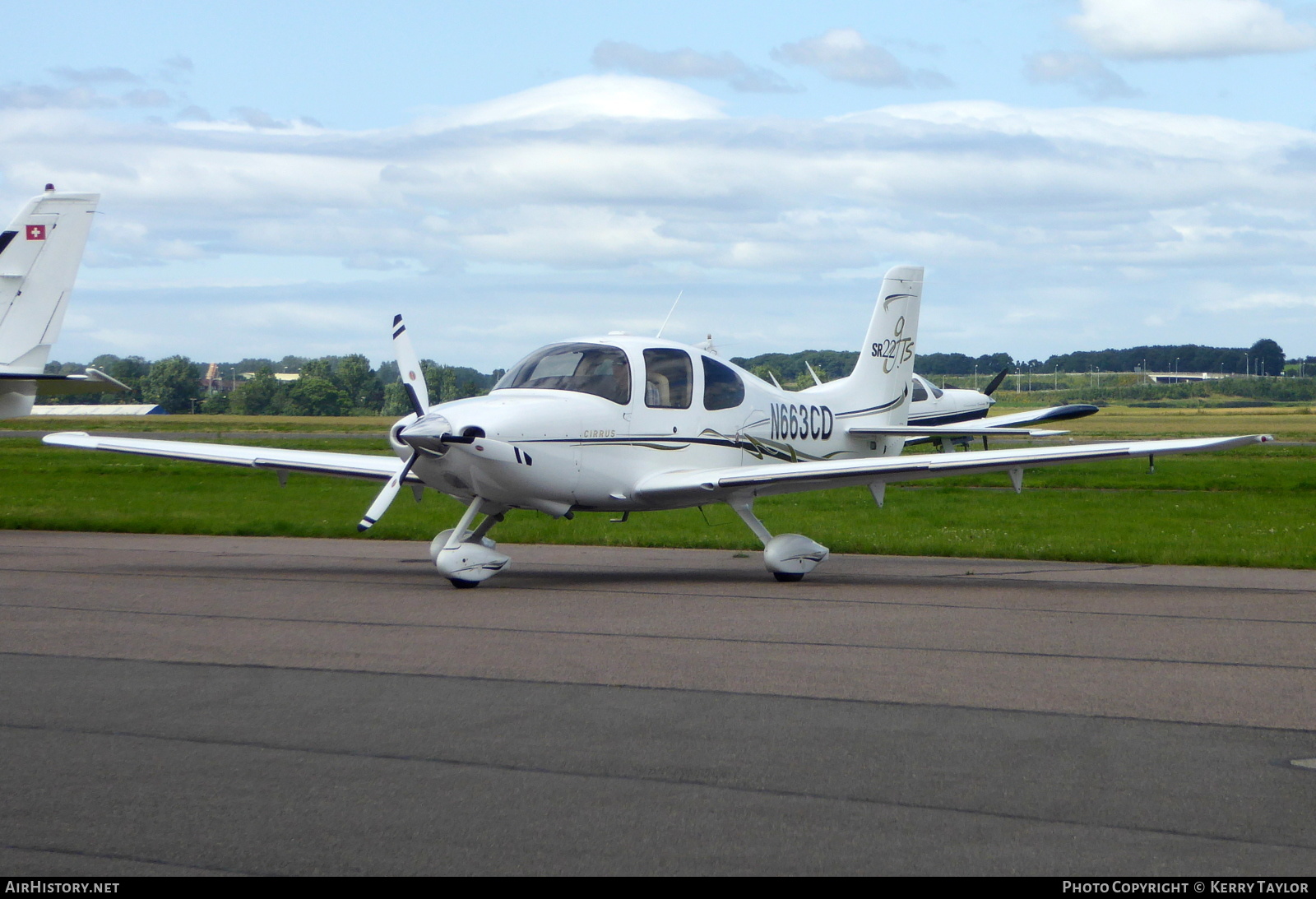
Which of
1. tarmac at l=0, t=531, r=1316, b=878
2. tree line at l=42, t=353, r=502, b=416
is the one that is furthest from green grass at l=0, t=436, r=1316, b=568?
tree line at l=42, t=353, r=502, b=416

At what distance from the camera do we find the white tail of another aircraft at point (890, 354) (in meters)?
17.1

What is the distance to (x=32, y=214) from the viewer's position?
1792 centimetres

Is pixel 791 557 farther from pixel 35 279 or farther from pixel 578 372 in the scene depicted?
pixel 35 279

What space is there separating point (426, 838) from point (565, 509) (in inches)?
331

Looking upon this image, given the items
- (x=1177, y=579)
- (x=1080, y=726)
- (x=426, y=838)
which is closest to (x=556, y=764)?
(x=426, y=838)

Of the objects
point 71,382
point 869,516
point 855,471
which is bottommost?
point 869,516

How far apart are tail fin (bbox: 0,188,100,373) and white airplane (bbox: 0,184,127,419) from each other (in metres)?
0.01

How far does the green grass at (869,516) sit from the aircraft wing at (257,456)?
3235 millimetres

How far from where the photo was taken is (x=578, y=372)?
12.7 meters

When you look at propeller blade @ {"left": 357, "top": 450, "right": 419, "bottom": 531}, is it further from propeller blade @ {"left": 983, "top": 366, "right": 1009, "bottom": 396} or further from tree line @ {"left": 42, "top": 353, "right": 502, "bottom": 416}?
tree line @ {"left": 42, "top": 353, "right": 502, "bottom": 416}

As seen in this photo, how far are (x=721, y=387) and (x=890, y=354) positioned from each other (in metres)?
4.38

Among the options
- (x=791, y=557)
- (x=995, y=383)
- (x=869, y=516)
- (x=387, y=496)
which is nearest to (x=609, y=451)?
(x=791, y=557)

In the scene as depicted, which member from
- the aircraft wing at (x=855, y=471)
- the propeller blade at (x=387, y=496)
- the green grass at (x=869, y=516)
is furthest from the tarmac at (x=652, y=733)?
the green grass at (x=869, y=516)

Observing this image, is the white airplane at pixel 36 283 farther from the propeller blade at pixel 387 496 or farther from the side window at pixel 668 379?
the side window at pixel 668 379
